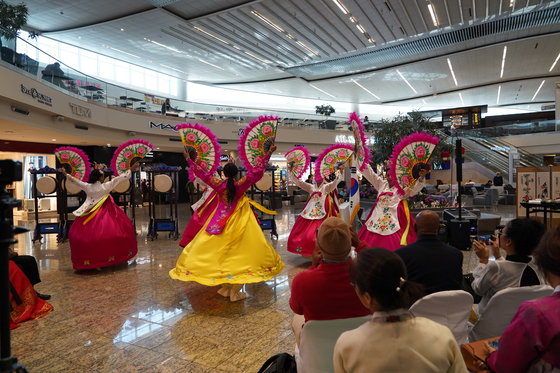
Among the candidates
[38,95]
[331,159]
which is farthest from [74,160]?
[331,159]

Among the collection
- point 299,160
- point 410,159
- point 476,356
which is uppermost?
point 299,160

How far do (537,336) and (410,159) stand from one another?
3.26m

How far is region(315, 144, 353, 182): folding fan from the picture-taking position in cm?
592

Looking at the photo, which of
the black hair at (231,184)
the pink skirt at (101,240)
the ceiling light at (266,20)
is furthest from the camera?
the ceiling light at (266,20)

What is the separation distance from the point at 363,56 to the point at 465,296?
52.4 feet

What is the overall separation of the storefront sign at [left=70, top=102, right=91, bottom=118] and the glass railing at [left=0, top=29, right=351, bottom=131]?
413 mm

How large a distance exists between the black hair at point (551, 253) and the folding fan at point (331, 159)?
15.0 ft

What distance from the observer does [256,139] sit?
162 inches

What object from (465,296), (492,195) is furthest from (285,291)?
(492,195)

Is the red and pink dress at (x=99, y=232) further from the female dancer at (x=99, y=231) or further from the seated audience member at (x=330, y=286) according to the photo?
the seated audience member at (x=330, y=286)

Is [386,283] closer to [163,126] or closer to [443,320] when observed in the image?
[443,320]

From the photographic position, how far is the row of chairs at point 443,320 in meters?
1.62

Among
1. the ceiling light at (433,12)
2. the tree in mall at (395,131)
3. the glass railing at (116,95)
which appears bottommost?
the tree in mall at (395,131)

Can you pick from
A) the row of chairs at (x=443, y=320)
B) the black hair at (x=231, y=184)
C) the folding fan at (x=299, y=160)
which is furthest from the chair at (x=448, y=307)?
the folding fan at (x=299, y=160)
